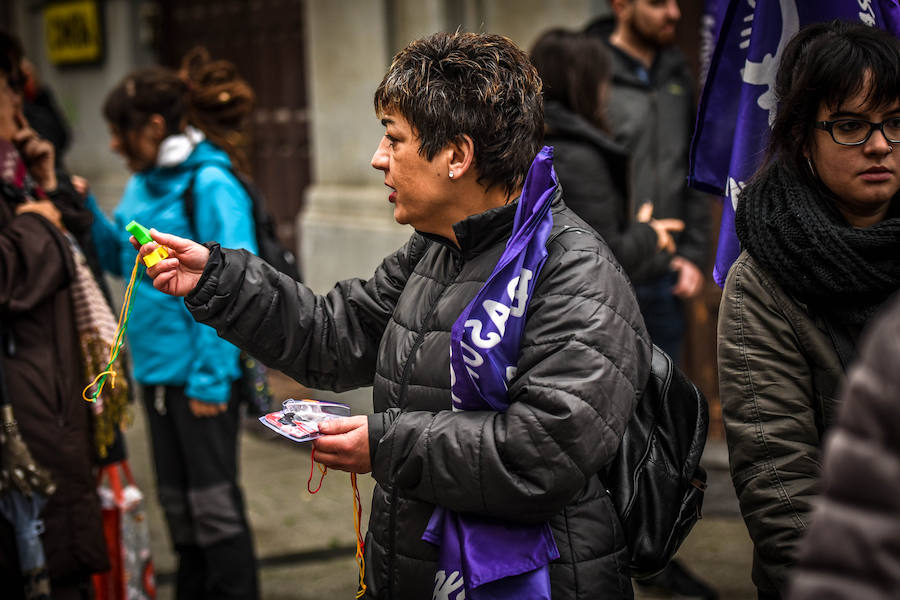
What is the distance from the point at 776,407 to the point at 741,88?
95 cm

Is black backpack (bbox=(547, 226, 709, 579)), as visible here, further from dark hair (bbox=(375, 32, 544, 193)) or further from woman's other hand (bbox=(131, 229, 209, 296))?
woman's other hand (bbox=(131, 229, 209, 296))

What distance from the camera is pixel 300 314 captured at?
2508 mm

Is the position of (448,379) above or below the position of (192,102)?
below

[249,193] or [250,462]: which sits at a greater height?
[249,193]

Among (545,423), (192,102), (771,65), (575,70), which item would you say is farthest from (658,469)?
(192,102)

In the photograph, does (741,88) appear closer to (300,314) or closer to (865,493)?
(300,314)

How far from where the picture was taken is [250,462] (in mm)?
6633

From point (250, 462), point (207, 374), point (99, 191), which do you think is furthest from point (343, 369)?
point (99, 191)

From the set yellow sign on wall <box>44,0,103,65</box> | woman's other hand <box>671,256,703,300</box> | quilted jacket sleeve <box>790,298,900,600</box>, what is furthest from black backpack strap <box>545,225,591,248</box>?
yellow sign on wall <box>44,0,103,65</box>

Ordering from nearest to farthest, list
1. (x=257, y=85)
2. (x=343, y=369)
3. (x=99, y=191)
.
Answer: (x=343, y=369) → (x=257, y=85) → (x=99, y=191)

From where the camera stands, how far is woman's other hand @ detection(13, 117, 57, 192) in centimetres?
368

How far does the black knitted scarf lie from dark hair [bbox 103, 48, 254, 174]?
8.06 feet

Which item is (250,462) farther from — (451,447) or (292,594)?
(451,447)

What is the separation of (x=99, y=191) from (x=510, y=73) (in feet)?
25.9
